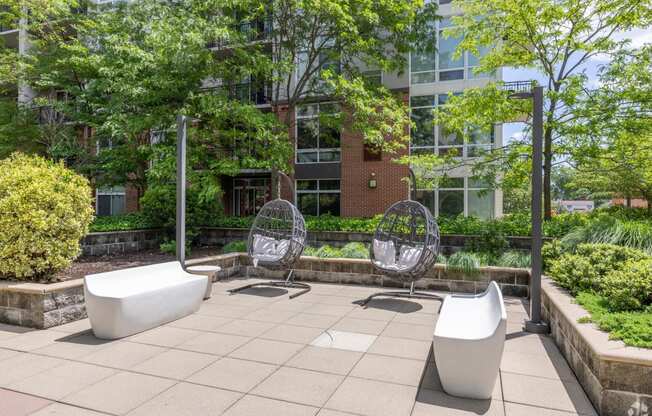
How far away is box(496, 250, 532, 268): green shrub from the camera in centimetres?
700

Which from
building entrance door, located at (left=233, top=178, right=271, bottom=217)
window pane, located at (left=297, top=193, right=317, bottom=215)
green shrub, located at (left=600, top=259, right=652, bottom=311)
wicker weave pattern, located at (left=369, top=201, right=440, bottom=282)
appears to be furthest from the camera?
building entrance door, located at (left=233, top=178, right=271, bottom=217)

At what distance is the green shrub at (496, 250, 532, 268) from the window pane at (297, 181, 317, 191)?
406 inches

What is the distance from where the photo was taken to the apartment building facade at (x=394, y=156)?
48.5ft

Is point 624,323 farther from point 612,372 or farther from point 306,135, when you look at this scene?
point 306,135

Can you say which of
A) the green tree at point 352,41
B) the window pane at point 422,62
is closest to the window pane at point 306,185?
the green tree at point 352,41

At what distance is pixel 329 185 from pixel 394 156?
2.99 metres

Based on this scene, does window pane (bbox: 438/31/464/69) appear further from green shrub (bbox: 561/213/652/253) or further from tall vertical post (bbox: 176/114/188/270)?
tall vertical post (bbox: 176/114/188/270)

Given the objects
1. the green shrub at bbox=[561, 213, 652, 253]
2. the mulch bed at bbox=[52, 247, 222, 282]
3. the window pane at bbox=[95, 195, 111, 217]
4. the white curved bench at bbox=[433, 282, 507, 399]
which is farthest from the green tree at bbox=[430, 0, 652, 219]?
the window pane at bbox=[95, 195, 111, 217]

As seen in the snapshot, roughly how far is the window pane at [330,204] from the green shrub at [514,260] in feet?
31.1

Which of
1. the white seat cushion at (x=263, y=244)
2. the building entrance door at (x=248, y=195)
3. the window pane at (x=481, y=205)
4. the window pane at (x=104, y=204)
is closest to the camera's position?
the white seat cushion at (x=263, y=244)

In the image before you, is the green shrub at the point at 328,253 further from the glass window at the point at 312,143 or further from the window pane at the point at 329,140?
the glass window at the point at 312,143

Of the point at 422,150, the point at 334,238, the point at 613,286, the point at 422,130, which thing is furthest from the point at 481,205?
the point at 613,286

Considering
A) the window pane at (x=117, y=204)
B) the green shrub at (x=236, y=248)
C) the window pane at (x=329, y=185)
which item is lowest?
the green shrub at (x=236, y=248)

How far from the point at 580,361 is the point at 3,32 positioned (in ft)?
95.0
